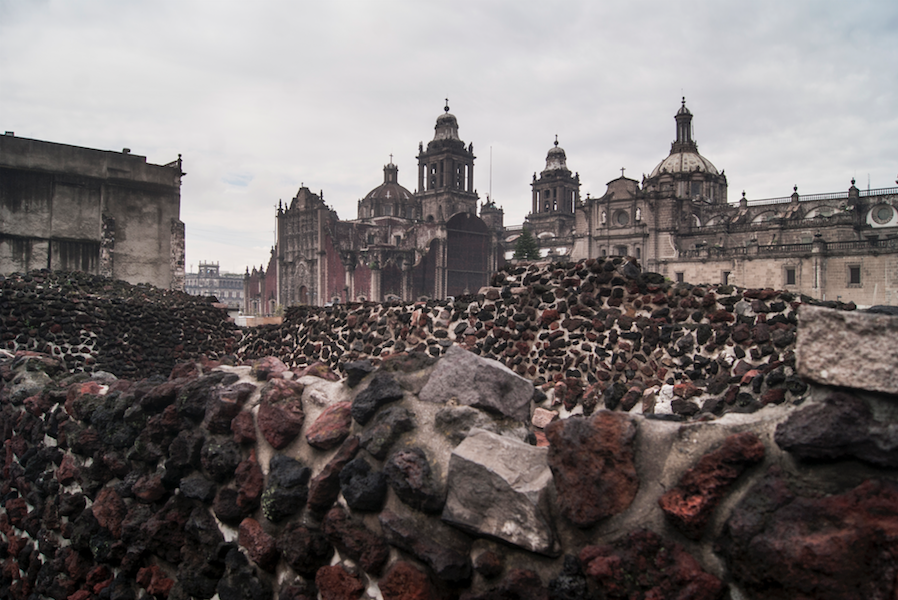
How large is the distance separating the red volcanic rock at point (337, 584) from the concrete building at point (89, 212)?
2064cm

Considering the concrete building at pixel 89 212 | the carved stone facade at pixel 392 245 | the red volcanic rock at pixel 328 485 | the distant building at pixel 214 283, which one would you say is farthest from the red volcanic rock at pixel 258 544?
the distant building at pixel 214 283

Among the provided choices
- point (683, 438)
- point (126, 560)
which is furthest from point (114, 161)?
point (683, 438)

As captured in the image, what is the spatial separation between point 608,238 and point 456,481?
46.1 meters

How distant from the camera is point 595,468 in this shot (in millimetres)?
1942

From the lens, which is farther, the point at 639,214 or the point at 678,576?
the point at 639,214

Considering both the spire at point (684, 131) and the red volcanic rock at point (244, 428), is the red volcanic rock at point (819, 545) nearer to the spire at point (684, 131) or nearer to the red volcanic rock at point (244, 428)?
the red volcanic rock at point (244, 428)

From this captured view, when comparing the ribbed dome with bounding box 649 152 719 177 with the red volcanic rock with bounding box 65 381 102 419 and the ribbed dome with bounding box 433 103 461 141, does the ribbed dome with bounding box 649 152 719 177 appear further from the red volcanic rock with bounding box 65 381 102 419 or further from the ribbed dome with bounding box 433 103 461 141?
the red volcanic rock with bounding box 65 381 102 419

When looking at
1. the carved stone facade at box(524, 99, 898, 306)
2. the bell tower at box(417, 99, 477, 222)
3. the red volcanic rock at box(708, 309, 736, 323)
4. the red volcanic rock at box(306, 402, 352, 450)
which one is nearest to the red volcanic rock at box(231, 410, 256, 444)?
the red volcanic rock at box(306, 402, 352, 450)

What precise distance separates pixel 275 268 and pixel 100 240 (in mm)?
32726

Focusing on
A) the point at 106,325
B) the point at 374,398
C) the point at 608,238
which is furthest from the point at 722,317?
the point at 608,238

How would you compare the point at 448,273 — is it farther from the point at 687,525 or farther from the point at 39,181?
Result: the point at 687,525

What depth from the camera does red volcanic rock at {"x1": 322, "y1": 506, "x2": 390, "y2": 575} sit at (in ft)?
7.47

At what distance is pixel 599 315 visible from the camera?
6.82 metres

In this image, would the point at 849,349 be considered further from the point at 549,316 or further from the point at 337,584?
the point at 549,316
